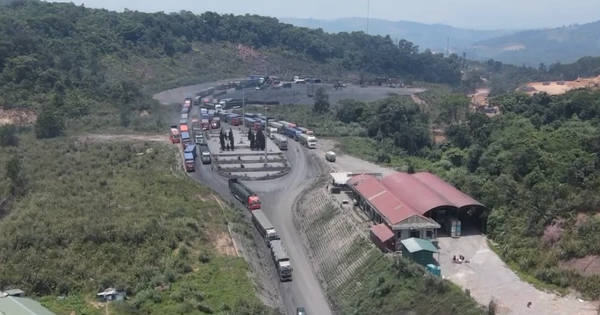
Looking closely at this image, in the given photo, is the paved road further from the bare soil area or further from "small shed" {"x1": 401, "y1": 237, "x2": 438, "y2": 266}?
the bare soil area

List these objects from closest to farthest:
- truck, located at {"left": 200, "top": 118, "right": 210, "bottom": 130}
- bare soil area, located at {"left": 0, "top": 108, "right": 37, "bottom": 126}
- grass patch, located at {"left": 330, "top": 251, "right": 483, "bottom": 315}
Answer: grass patch, located at {"left": 330, "top": 251, "right": 483, "bottom": 315}, bare soil area, located at {"left": 0, "top": 108, "right": 37, "bottom": 126}, truck, located at {"left": 200, "top": 118, "right": 210, "bottom": 130}

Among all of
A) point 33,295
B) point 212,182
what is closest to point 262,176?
point 212,182

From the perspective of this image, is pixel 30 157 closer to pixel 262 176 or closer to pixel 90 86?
pixel 262 176

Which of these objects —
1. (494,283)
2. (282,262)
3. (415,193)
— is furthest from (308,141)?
(494,283)

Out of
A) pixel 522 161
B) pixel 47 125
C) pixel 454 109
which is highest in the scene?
pixel 47 125

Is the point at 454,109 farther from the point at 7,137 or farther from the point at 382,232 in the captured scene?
the point at 7,137

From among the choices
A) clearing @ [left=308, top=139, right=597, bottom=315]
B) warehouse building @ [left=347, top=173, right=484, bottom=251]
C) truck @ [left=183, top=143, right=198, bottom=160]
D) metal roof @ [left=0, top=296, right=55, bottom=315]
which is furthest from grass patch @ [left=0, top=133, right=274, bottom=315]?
clearing @ [left=308, top=139, right=597, bottom=315]

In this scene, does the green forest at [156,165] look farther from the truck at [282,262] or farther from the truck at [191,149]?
the truck at [282,262]
